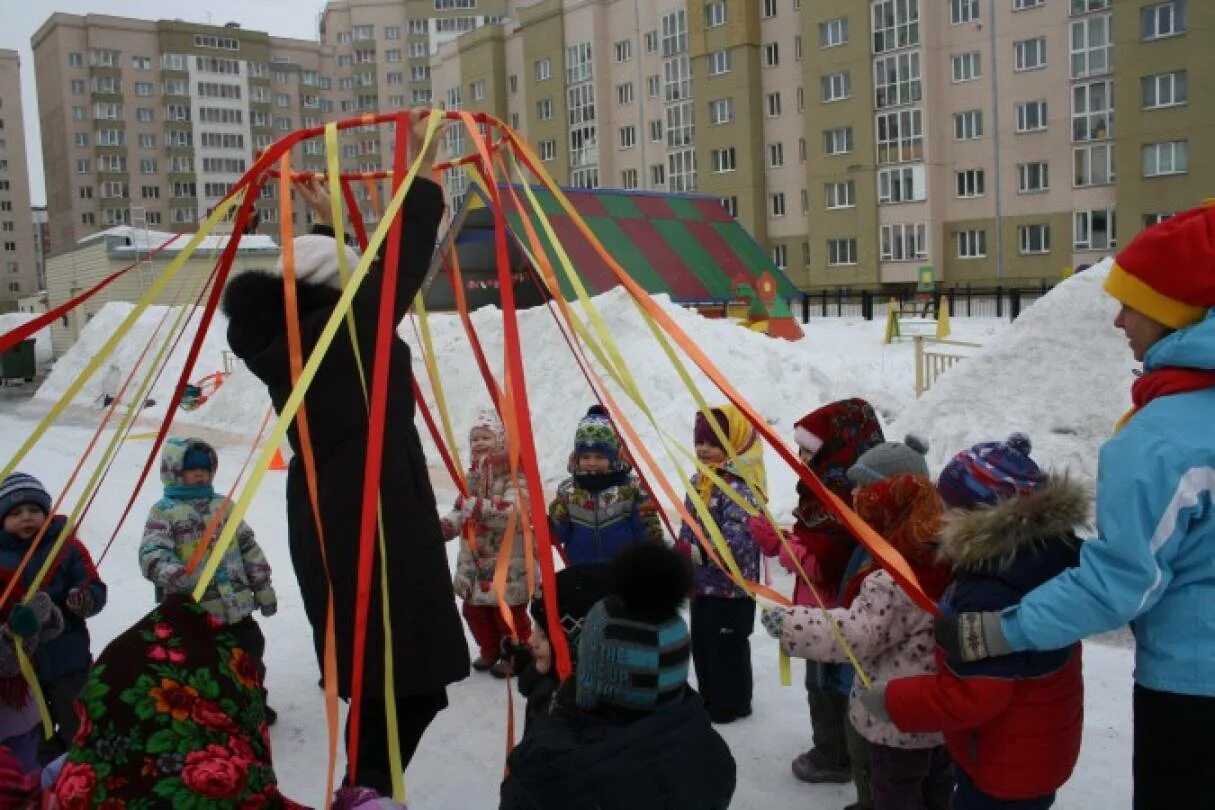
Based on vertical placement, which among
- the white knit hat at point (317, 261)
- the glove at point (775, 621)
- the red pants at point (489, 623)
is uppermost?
the white knit hat at point (317, 261)

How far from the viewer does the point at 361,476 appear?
2688 millimetres

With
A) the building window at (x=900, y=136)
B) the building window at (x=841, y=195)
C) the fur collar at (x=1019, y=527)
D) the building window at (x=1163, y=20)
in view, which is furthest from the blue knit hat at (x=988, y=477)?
the building window at (x=841, y=195)

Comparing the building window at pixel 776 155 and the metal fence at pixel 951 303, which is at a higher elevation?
the building window at pixel 776 155

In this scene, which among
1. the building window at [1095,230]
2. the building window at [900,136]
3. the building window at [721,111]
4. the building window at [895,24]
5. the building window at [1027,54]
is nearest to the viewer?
the building window at [1095,230]

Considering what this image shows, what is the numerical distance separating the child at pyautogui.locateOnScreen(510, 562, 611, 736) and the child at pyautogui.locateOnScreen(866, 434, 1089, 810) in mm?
Answer: 770

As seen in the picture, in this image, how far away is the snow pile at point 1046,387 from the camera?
7148mm

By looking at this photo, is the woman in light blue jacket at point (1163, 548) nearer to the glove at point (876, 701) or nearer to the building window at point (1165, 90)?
the glove at point (876, 701)

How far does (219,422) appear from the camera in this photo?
1467 centimetres

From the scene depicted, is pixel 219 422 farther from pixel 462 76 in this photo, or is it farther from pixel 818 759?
pixel 462 76

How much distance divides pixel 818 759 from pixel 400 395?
6.76 feet

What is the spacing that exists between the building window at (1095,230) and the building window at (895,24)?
8.05 metres

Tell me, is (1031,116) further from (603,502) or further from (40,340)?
(40,340)

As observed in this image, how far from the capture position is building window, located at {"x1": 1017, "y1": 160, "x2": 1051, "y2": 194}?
107 ft

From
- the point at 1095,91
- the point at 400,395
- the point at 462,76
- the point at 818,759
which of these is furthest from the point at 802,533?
the point at 462,76
